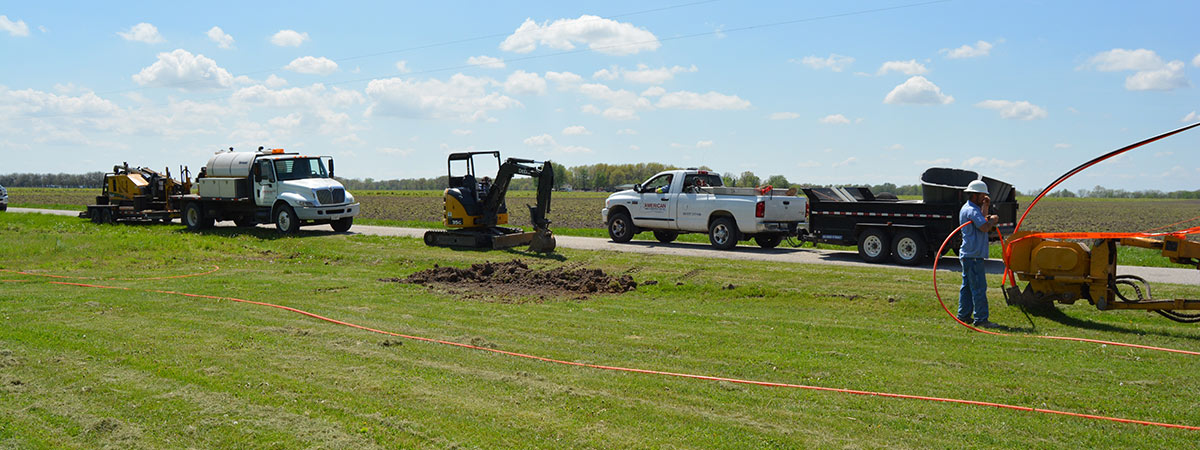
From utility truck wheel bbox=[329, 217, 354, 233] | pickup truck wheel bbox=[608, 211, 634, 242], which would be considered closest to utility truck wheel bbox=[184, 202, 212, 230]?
utility truck wheel bbox=[329, 217, 354, 233]

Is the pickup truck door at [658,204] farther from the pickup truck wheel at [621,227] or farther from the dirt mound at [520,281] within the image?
the dirt mound at [520,281]

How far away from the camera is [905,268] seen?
16.3 meters

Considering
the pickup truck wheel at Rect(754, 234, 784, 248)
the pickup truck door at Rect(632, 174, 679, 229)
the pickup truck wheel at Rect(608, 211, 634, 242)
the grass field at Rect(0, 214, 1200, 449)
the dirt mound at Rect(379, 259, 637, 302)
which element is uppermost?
the pickup truck door at Rect(632, 174, 679, 229)

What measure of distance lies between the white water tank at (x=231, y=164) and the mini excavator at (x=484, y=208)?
8.93 meters

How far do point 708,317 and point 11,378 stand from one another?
717 centimetres

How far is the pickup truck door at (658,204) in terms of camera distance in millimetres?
A: 21812

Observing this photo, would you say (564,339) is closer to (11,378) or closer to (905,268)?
(11,378)

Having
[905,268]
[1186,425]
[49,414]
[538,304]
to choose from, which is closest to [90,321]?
[49,414]

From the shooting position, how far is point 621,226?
22875 millimetres

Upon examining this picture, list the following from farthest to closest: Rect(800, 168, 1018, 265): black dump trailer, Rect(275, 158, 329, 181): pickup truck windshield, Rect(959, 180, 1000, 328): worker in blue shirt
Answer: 1. Rect(275, 158, 329, 181): pickup truck windshield
2. Rect(800, 168, 1018, 265): black dump trailer
3. Rect(959, 180, 1000, 328): worker in blue shirt

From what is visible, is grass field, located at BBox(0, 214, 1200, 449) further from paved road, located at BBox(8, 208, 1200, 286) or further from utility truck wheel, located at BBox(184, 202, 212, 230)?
utility truck wheel, located at BBox(184, 202, 212, 230)

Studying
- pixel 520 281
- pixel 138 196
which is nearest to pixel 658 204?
pixel 520 281

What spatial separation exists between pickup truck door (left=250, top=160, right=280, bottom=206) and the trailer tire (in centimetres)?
1064

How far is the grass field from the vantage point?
18.4 feet
